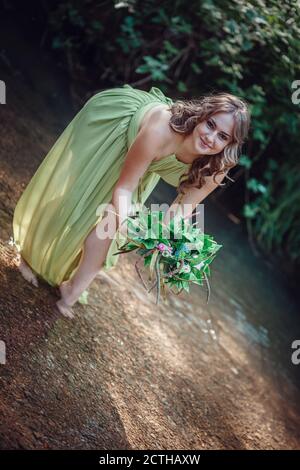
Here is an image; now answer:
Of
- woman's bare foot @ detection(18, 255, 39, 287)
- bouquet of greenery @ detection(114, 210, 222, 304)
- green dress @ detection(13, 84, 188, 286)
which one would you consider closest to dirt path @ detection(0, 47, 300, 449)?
woman's bare foot @ detection(18, 255, 39, 287)

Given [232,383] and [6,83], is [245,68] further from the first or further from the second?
[232,383]

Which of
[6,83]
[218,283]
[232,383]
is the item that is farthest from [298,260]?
[6,83]

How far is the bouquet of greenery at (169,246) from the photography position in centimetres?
231

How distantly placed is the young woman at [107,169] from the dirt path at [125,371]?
192 millimetres

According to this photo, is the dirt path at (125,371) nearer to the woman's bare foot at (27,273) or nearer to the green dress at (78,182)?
the woman's bare foot at (27,273)

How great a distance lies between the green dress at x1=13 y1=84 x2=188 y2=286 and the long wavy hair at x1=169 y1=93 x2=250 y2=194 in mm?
153

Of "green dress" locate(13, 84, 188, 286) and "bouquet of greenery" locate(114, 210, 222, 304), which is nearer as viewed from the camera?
"bouquet of greenery" locate(114, 210, 222, 304)

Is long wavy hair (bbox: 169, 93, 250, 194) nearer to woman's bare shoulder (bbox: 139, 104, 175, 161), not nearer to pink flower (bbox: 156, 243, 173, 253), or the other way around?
woman's bare shoulder (bbox: 139, 104, 175, 161)

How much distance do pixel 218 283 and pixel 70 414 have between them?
101 inches

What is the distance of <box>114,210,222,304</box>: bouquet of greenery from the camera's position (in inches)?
90.8

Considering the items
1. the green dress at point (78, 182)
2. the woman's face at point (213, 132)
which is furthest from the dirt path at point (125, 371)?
the woman's face at point (213, 132)

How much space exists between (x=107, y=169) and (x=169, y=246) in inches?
23.4

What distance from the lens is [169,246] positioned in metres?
2.32
